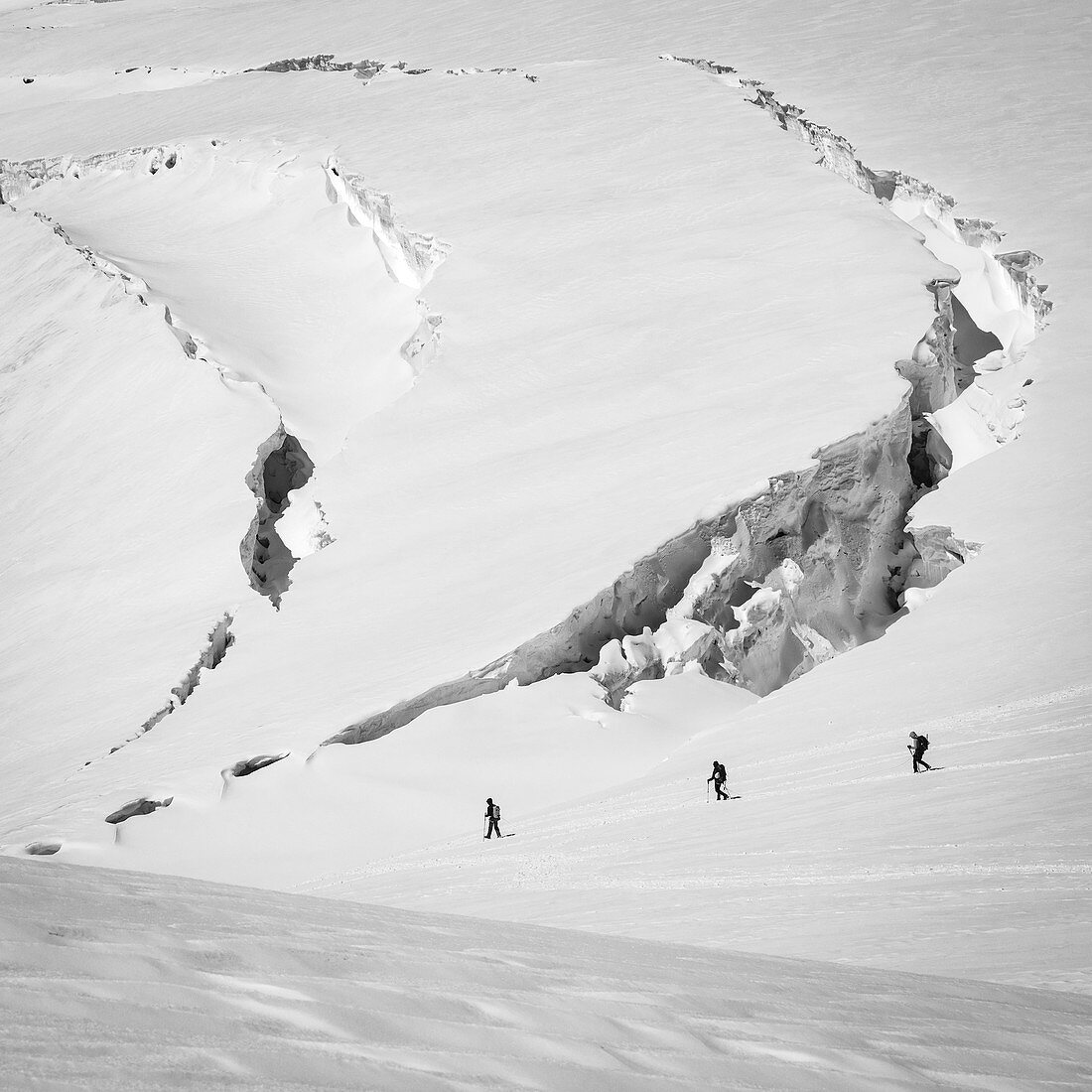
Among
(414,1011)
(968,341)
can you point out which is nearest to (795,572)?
(968,341)

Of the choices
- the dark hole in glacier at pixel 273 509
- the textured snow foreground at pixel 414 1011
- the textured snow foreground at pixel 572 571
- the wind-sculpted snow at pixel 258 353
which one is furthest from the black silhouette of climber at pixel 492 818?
the dark hole in glacier at pixel 273 509

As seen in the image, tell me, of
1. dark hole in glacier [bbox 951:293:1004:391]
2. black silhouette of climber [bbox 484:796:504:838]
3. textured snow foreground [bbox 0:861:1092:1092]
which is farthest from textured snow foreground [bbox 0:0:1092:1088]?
black silhouette of climber [bbox 484:796:504:838]

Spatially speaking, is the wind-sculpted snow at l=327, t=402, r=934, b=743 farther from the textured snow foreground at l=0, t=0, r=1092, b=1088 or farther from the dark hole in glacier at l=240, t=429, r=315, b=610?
the dark hole in glacier at l=240, t=429, r=315, b=610

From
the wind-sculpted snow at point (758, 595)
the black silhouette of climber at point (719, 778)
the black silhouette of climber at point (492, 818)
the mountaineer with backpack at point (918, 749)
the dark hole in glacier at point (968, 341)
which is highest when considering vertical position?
→ the dark hole in glacier at point (968, 341)

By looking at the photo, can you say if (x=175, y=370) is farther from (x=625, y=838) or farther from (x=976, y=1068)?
(x=976, y=1068)

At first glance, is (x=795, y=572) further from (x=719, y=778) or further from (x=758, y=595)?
(x=719, y=778)

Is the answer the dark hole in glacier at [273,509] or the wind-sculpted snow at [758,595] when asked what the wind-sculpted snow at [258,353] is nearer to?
the dark hole in glacier at [273,509]

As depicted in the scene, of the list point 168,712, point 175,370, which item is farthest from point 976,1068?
point 175,370
